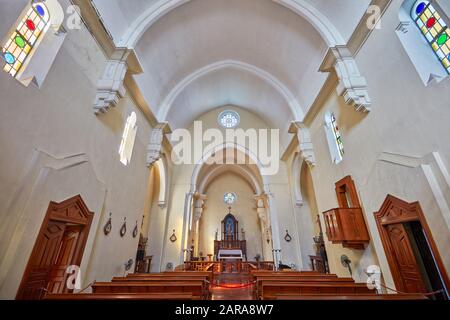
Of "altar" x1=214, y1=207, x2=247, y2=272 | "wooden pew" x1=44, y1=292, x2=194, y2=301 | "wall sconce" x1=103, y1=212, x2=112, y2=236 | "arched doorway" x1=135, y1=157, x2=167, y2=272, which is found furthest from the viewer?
"altar" x1=214, y1=207, x2=247, y2=272

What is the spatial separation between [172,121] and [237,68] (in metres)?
4.65

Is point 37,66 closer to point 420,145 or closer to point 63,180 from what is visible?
point 63,180

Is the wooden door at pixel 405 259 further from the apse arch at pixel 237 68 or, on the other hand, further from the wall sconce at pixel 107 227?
the wall sconce at pixel 107 227

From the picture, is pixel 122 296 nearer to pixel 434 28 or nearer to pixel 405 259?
pixel 405 259

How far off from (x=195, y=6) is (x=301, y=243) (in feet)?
40.0

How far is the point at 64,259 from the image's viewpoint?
13.7 ft

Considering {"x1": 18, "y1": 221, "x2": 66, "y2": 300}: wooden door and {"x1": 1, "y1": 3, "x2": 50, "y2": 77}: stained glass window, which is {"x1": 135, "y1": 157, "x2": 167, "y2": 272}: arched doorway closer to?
{"x1": 18, "y1": 221, "x2": 66, "y2": 300}: wooden door

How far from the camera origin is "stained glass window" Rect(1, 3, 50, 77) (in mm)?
3037

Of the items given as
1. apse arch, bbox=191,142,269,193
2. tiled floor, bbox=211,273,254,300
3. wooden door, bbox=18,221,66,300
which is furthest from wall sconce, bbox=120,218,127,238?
apse arch, bbox=191,142,269,193

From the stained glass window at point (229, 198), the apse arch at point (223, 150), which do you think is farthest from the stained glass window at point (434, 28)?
the stained glass window at point (229, 198)

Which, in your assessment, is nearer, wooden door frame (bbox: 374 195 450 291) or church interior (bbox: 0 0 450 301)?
church interior (bbox: 0 0 450 301)

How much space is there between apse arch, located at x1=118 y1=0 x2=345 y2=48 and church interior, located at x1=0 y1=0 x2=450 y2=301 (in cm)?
5

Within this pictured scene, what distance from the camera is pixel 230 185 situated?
19.3m

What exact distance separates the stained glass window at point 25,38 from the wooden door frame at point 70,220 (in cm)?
241
